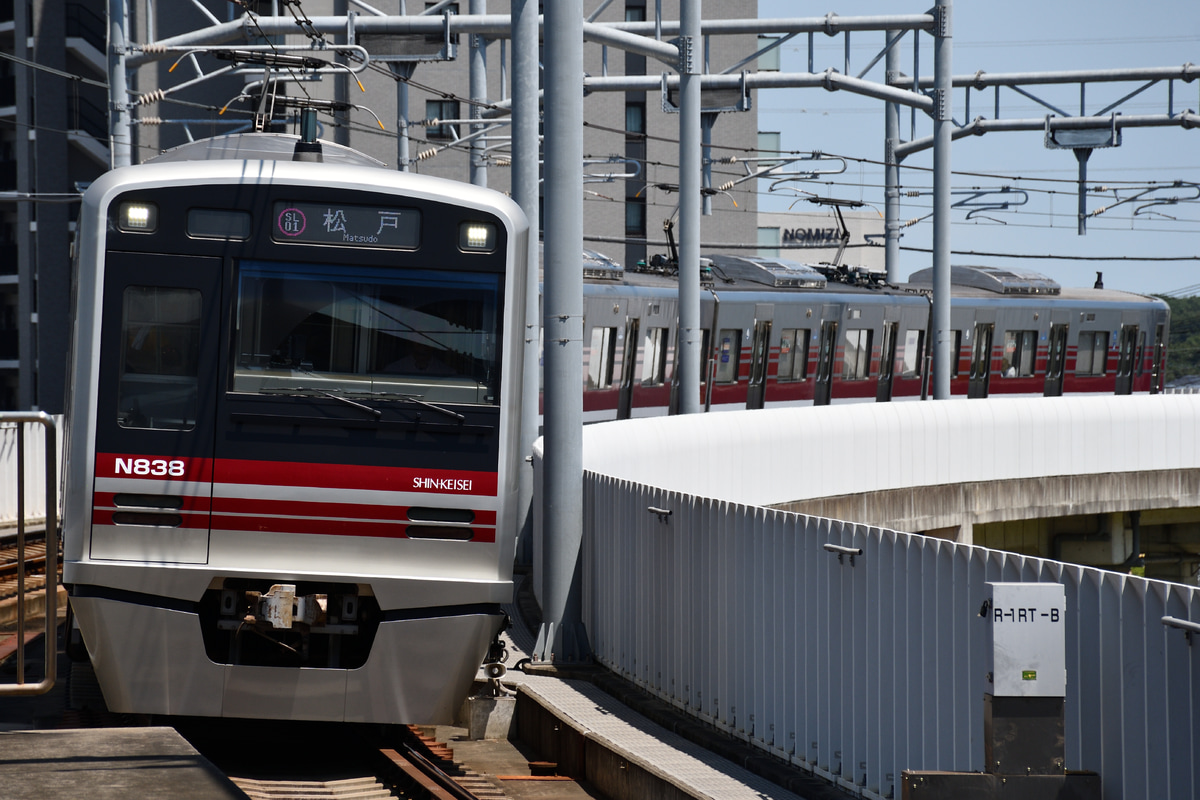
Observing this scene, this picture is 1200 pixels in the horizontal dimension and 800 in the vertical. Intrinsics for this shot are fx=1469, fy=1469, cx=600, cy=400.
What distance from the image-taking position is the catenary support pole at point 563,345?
9945 mm

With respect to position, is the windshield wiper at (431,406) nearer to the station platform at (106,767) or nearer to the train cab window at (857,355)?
the station platform at (106,767)

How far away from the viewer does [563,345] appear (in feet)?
33.4

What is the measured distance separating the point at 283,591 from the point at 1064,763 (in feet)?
12.5

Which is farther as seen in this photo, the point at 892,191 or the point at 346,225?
the point at 892,191

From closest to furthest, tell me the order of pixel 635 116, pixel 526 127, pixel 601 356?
1. pixel 526 127
2. pixel 601 356
3. pixel 635 116

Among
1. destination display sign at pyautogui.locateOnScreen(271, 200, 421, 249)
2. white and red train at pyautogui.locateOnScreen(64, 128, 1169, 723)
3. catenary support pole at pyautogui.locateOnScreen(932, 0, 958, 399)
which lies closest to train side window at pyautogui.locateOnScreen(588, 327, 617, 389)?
catenary support pole at pyautogui.locateOnScreen(932, 0, 958, 399)

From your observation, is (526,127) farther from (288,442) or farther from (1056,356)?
(1056,356)

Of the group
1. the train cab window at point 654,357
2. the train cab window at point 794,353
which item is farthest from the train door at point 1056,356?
the train cab window at point 654,357

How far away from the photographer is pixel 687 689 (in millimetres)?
8609

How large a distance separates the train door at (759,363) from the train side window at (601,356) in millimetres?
4193

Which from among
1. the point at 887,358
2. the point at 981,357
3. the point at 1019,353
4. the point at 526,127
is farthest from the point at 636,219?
the point at 526,127

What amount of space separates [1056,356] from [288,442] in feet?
94.1

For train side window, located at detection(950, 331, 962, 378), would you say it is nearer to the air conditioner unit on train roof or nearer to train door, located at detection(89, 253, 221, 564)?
the air conditioner unit on train roof

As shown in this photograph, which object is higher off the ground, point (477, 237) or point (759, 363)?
point (477, 237)
